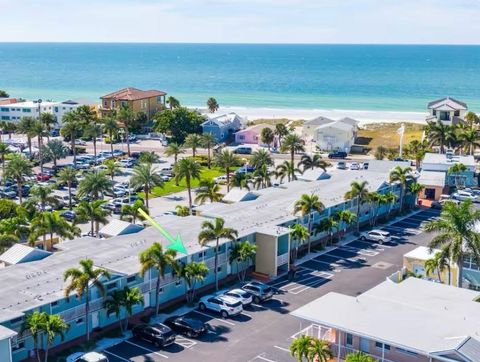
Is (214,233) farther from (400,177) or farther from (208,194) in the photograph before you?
(400,177)

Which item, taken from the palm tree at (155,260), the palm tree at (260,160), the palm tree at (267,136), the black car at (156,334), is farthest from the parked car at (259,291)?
the palm tree at (267,136)

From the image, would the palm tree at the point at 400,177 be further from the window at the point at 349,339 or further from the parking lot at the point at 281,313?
the window at the point at 349,339

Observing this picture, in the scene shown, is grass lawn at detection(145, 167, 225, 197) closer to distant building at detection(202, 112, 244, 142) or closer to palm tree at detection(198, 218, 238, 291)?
distant building at detection(202, 112, 244, 142)

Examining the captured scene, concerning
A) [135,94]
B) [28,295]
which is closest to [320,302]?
[28,295]

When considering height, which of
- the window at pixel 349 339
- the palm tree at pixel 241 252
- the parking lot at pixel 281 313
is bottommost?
the parking lot at pixel 281 313

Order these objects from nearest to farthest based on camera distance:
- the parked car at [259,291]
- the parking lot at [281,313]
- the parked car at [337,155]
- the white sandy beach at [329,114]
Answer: the parking lot at [281,313] → the parked car at [259,291] → the parked car at [337,155] → the white sandy beach at [329,114]

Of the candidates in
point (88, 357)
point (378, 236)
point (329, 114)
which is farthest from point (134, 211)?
point (329, 114)

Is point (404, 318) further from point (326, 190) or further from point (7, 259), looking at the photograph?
point (326, 190)
